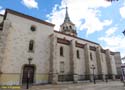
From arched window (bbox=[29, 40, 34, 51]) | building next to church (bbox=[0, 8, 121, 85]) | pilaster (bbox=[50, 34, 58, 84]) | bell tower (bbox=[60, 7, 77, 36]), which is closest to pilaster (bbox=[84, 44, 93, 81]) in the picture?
building next to church (bbox=[0, 8, 121, 85])

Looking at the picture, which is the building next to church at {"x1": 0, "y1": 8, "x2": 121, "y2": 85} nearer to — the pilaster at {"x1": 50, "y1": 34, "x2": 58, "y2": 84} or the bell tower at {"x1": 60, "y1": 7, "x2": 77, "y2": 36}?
the pilaster at {"x1": 50, "y1": 34, "x2": 58, "y2": 84}

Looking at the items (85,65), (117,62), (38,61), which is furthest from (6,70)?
(117,62)

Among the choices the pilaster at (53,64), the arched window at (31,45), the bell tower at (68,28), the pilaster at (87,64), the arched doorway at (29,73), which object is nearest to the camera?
the arched doorway at (29,73)

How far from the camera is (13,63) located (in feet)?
59.3

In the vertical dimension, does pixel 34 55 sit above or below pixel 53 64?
above

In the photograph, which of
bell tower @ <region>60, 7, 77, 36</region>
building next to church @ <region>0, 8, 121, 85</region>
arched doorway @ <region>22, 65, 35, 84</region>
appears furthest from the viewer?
bell tower @ <region>60, 7, 77, 36</region>

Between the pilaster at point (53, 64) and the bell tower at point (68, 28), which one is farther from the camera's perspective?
the bell tower at point (68, 28)

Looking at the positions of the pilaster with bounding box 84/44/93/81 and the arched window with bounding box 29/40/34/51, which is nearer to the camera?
the arched window with bounding box 29/40/34/51

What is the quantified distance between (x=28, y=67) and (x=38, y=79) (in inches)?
109

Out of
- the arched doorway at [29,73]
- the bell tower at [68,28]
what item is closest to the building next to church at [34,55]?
the arched doorway at [29,73]

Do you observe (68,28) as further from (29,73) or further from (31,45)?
(29,73)

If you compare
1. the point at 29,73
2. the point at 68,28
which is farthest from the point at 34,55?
the point at 68,28

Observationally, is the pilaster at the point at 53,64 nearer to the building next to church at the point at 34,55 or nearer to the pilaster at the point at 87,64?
the building next to church at the point at 34,55

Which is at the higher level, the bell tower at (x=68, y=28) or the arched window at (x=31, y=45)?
the bell tower at (x=68, y=28)
